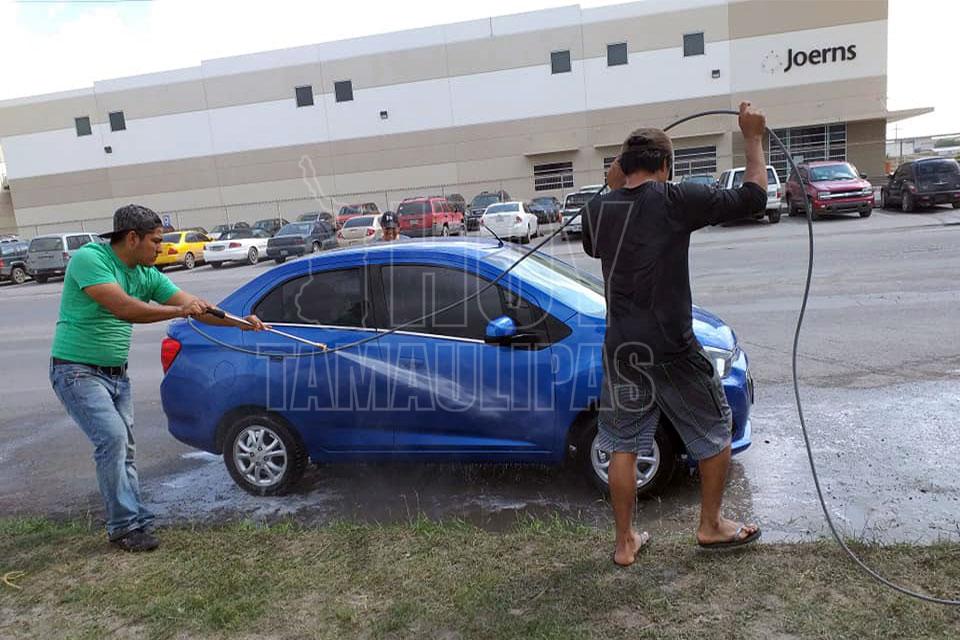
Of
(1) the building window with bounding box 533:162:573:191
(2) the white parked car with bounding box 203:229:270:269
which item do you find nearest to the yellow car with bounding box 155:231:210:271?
(2) the white parked car with bounding box 203:229:270:269

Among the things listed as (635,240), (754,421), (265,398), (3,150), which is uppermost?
(3,150)

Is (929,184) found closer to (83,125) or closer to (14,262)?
(14,262)

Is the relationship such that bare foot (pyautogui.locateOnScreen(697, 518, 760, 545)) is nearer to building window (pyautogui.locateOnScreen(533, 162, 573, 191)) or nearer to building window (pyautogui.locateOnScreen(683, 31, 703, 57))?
building window (pyautogui.locateOnScreen(533, 162, 573, 191))

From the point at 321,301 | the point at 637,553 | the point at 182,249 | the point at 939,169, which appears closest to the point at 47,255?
the point at 182,249

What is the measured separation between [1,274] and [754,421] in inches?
1165

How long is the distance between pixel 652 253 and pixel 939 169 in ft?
Answer: 78.4

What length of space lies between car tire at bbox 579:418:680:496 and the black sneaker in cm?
251

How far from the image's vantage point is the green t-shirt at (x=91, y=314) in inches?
147

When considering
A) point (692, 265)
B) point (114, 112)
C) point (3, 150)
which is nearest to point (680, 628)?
point (692, 265)

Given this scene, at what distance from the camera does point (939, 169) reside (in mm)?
22156

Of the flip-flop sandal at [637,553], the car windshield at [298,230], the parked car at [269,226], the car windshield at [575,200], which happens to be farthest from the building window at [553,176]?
the flip-flop sandal at [637,553]

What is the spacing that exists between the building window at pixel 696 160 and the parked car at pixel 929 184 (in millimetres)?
14076

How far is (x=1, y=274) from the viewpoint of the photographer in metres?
26.8

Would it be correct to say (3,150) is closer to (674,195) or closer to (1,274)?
(1,274)
